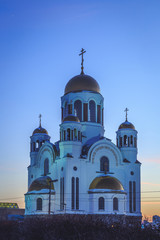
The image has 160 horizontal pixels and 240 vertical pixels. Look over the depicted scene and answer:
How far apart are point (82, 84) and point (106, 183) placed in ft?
35.5

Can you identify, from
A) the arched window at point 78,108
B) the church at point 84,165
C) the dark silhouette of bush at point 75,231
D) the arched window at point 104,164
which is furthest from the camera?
the arched window at point 78,108

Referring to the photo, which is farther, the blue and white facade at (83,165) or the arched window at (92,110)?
the arched window at (92,110)

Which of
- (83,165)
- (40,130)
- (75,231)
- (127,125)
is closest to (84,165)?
(83,165)

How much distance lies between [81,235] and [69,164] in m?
19.3

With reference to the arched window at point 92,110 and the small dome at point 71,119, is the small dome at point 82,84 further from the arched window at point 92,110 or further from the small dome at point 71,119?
the small dome at point 71,119

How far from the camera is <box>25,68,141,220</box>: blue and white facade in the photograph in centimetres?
3747

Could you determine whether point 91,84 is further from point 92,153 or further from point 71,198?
point 71,198

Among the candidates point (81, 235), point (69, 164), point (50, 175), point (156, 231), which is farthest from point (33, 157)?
point (156, 231)

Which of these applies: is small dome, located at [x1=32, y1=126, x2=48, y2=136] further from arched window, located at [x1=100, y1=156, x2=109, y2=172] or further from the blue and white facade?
arched window, located at [x1=100, y1=156, x2=109, y2=172]

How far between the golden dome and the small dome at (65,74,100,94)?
9.59 m

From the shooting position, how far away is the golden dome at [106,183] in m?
37.6

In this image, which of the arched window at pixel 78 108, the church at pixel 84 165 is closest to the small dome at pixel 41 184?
the church at pixel 84 165

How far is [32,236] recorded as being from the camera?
70.1 feet

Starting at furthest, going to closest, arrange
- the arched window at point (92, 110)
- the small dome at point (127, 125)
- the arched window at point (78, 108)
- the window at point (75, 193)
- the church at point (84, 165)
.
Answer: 1. the arched window at point (92, 110)
2. the arched window at point (78, 108)
3. the small dome at point (127, 125)
4. the church at point (84, 165)
5. the window at point (75, 193)
